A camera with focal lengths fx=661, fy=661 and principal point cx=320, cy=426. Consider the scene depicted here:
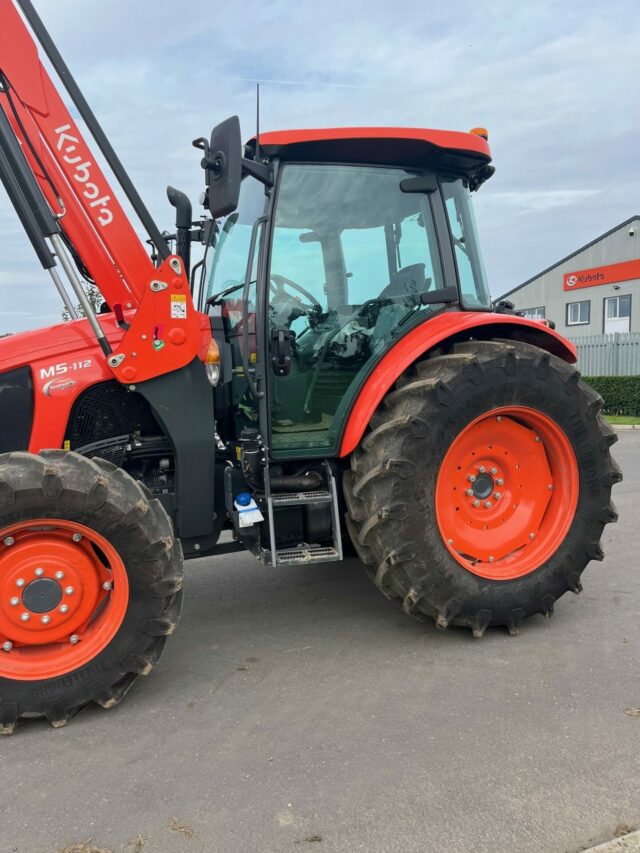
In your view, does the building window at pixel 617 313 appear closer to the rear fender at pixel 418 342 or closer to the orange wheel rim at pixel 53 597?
the rear fender at pixel 418 342

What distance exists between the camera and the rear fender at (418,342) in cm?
324

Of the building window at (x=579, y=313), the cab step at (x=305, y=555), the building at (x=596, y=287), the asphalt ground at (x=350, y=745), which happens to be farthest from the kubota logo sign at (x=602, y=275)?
the cab step at (x=305, y=555)

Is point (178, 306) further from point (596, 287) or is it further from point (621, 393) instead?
point (596, 287)

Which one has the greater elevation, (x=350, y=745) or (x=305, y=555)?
(x=305, y=555)

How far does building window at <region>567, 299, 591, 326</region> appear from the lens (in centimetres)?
2681

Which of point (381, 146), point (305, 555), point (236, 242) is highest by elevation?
point (381, 146)

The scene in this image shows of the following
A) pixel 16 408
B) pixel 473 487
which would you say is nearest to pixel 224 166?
pixel 16 408

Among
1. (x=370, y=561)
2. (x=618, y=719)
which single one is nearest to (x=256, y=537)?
(x=370, y=561)

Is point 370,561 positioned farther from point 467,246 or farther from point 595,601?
point 467,246

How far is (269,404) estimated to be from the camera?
329cm

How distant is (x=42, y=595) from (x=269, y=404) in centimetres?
133

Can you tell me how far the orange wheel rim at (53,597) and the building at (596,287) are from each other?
2447 cm

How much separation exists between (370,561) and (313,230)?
66.3 inches

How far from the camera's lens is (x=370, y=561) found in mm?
3258
